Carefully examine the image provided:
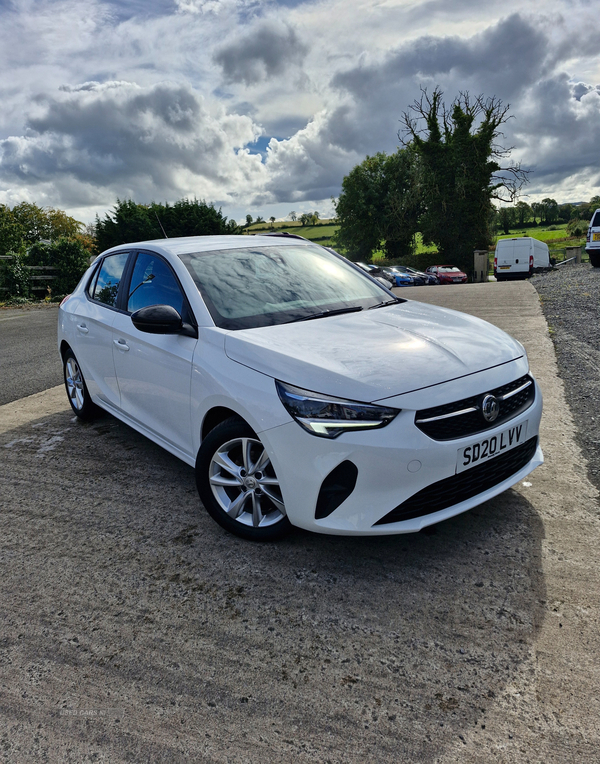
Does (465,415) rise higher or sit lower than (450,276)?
higher

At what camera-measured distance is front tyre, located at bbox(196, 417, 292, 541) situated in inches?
114

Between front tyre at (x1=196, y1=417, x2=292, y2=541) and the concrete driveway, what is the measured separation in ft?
0.43

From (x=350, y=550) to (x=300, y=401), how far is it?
90 cm

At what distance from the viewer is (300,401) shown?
261 centimetres

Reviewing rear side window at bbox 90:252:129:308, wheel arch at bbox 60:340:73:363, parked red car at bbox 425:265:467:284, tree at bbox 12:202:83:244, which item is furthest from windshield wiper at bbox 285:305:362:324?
tree at bbox 12:202:83:244

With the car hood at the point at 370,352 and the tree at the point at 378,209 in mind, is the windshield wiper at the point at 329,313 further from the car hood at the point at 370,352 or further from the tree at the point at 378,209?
the tree at the point at 378,209

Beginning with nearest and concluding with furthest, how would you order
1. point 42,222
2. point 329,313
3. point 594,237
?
point 329,313, point 594,237, point 42,222

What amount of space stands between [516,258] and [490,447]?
3287cm

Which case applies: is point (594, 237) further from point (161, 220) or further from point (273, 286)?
point (161, 220)

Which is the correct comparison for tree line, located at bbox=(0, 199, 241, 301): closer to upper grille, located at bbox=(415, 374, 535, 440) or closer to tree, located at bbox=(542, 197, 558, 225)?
upper grille, located at bbox=(415, 374, 535, 440)

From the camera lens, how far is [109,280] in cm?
467

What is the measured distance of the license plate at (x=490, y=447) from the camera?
2.62m

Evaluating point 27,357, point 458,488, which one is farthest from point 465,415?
point 27,357

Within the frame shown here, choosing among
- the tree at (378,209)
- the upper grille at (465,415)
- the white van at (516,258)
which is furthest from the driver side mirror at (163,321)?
the tree at (378,209)
